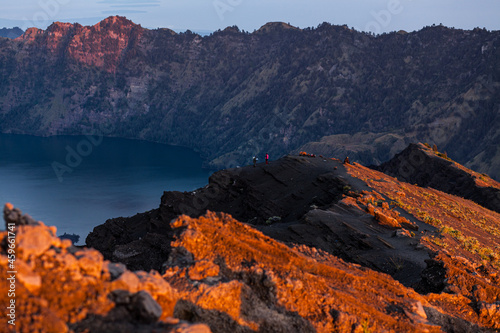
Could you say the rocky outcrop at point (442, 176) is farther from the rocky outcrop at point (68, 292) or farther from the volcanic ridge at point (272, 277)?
the rocky outcrop at point (68, 292)

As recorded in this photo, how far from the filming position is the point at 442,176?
7606 centimetres

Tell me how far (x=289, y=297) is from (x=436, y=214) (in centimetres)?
3011

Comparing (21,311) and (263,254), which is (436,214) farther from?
(21,311)

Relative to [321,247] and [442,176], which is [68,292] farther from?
[442,176]

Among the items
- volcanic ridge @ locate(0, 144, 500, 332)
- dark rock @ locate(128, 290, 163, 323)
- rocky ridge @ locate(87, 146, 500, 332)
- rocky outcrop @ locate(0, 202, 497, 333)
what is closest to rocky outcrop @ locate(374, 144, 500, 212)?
rocky ridge @ locate(87, 146, 500, 332)

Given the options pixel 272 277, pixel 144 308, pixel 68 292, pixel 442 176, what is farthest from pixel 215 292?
pixel 442 176

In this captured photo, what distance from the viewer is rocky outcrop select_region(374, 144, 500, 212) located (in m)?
66.2

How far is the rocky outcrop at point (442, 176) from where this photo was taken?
66.2 metres

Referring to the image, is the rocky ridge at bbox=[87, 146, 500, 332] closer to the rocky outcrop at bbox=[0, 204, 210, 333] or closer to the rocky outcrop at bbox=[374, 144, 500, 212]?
the rocky outcrop at bbox=[0, 204, 210, 333]

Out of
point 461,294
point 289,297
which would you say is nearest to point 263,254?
point 289,297

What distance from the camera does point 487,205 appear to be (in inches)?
2494

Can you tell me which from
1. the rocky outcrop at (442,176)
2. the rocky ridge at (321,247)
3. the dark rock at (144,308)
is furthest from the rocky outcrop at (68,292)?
the rocky outcrop at (442,176)

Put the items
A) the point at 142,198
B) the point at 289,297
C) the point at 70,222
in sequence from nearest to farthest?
the point at 289,297 < the point at 70,222 < the point at 142,198

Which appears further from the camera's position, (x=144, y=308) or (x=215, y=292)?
(x=215, y=292)
